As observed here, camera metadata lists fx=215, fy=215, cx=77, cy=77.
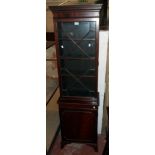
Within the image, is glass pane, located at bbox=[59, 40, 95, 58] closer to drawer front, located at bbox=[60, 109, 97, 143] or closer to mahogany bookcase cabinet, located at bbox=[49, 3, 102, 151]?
mahogany bookcase cabinet, located at bbox=[49, 3, 102, 151]

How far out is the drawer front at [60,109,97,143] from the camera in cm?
215

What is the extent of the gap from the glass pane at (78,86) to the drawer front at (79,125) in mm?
182

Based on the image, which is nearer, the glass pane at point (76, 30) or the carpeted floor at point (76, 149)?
the glass pane at point (76, 30)

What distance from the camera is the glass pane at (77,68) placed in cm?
208

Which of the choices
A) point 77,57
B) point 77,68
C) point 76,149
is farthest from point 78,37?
point 76,149

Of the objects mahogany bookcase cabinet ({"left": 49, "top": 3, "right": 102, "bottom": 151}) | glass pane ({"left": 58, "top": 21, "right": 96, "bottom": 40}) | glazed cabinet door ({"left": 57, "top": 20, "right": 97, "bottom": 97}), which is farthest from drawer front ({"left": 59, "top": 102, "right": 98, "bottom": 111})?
glass pane ({"left": 58, "top": 21, "right": 96, "bottom": 40})

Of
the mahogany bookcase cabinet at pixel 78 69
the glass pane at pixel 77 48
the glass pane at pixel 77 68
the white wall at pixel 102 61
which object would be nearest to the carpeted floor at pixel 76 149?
the mahogany bookcase cabinet at pixel 78 69

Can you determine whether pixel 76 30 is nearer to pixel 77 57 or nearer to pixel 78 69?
pixel 77 57

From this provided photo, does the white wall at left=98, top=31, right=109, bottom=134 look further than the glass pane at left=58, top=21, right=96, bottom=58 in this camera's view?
Yes

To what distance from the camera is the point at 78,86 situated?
7.14ft

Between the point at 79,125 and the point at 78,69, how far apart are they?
1.89 ft

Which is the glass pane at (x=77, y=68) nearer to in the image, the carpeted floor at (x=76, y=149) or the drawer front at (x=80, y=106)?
the drawer front at (x=80, y=106)

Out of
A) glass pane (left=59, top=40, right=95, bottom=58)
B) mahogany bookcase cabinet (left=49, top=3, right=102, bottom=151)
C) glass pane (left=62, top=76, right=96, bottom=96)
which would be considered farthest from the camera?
glass pane (left=62, top=76, right=96, bottom=96)

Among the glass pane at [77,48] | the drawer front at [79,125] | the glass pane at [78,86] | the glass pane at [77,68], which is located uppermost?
the glass pane at [77,48]
